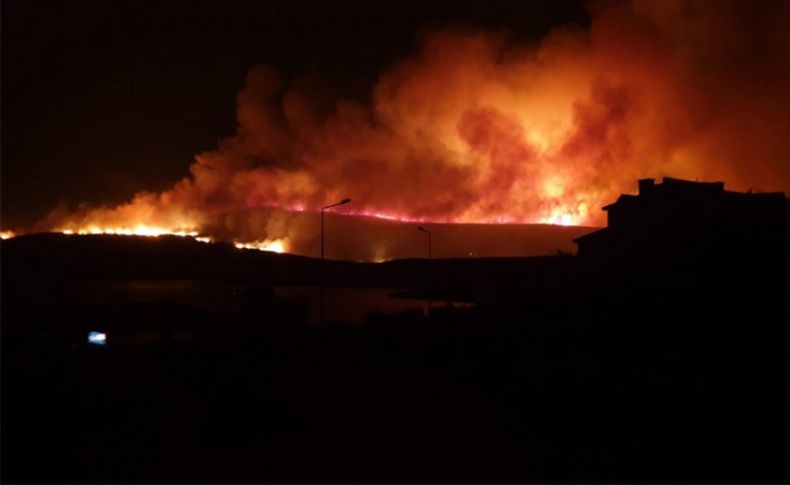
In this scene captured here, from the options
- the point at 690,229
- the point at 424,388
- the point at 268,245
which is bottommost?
the point at 424,388

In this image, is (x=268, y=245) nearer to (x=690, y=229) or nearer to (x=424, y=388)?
(x=690, y=229)

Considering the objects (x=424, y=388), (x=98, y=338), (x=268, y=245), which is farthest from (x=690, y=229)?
(x=268, y=245)

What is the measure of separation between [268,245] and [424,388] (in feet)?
192

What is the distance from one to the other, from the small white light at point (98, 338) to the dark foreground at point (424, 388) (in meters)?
0.54

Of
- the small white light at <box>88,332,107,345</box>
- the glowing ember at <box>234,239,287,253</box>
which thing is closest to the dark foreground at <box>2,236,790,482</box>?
the small white light at <box>88,332,107,345</box>

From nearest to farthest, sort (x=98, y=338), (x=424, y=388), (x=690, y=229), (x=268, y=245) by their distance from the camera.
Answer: (x=424, y=388)
(x=98, y=338)
(x=690, y=229)
(x=268, y=245)

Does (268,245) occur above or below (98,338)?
above

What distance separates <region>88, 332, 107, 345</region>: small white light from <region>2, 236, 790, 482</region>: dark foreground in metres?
0.54

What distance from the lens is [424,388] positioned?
14.9 metres

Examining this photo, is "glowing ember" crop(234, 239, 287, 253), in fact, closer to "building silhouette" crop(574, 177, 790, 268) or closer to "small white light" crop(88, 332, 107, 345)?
"building silhouette" crop(574, 177, 790, 268)

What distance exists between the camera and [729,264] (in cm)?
2241

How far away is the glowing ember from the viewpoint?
234 feet

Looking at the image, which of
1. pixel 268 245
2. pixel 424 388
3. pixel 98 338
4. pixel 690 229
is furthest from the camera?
pixel 268 245

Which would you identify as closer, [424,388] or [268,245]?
[424,388]
